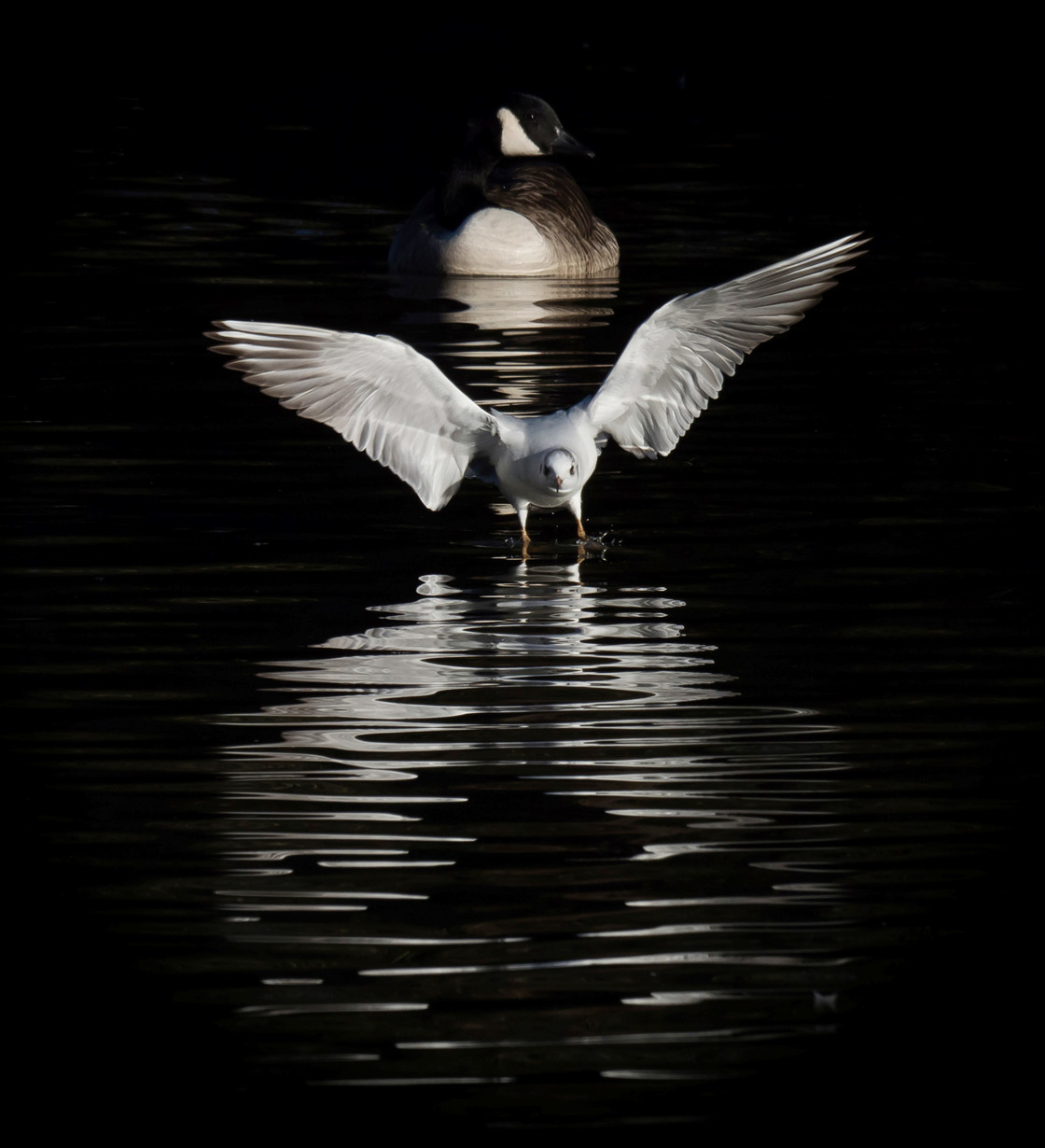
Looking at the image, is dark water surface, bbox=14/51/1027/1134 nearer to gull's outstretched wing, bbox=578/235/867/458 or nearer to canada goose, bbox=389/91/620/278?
gull's outstretched wing, bbox=578/235/867/458

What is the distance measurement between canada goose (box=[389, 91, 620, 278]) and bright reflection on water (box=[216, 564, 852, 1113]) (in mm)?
8066

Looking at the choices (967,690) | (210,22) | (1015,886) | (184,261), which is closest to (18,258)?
(184,261)

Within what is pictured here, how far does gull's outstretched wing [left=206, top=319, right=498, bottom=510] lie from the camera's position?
8406 millimetres

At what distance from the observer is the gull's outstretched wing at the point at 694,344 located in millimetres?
8883

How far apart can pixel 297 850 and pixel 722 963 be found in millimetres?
1286

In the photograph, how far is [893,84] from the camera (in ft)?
86.3

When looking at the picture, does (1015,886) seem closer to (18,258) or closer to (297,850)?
(297,850)

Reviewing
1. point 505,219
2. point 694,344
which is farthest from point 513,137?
point 694,344

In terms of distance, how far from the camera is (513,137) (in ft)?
54.4

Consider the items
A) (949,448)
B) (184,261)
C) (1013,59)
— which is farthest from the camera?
(1013,59)

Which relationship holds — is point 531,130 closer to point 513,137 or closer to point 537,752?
point 513,137

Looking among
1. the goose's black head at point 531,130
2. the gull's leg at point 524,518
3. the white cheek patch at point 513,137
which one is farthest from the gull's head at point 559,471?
the white cheek patch at point 513,137

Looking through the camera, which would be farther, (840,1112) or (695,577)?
(695,577)

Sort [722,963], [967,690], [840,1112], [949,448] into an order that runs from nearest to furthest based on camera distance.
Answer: [840,1112]
[722,963]
[967,690]
[949,448]
